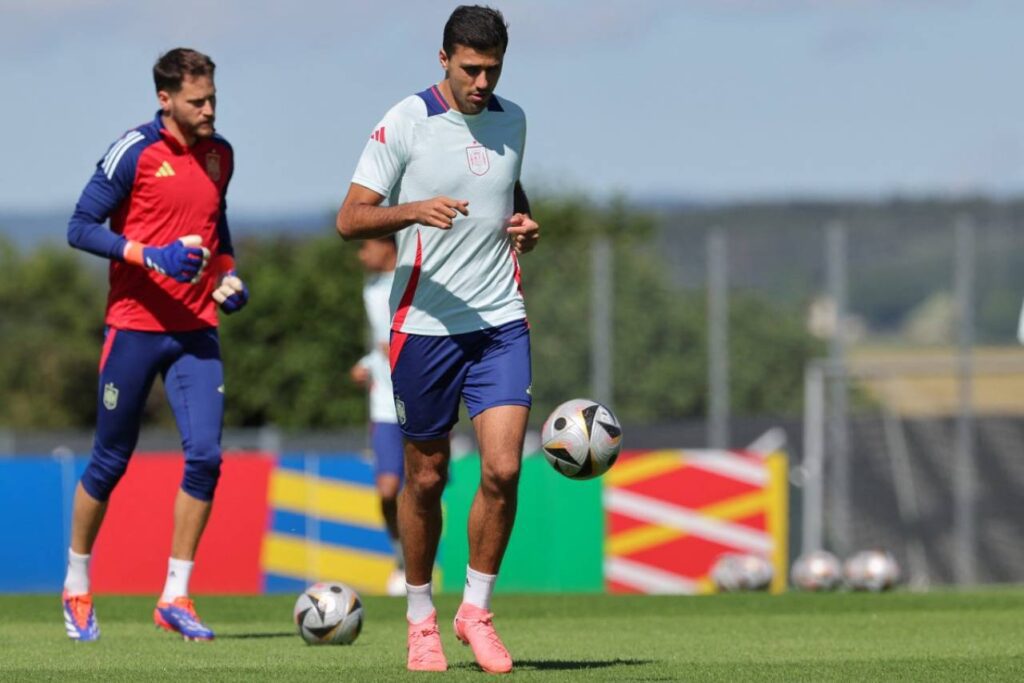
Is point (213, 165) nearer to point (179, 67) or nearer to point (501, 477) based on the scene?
point (179, 67)

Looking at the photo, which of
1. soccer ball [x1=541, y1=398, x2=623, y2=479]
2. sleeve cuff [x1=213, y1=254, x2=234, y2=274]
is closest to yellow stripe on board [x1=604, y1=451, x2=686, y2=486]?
sleeve cuff [x1=213, y1=254, x2=234, y2=274]

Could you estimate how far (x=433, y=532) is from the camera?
739 centimetres

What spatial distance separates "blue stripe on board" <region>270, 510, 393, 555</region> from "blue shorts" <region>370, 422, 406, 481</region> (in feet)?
16.7

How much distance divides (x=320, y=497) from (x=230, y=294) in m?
9.85

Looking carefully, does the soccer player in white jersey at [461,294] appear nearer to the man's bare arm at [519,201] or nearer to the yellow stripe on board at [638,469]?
the man's bare arm at [519,201]

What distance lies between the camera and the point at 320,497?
60.5 feet

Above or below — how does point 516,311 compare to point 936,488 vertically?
above

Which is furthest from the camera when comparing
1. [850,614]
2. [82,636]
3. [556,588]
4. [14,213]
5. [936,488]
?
[14,213]

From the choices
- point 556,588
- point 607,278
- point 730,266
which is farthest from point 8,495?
point 730,266

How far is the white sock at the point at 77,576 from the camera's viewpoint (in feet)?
29.0

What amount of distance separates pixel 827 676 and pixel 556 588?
1112 cm

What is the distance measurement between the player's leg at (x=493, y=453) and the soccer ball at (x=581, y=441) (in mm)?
133

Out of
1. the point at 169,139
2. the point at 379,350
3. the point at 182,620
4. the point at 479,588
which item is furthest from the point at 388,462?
the point at 479,588

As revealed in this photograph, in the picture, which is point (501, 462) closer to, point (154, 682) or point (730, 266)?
point (154, 682)
